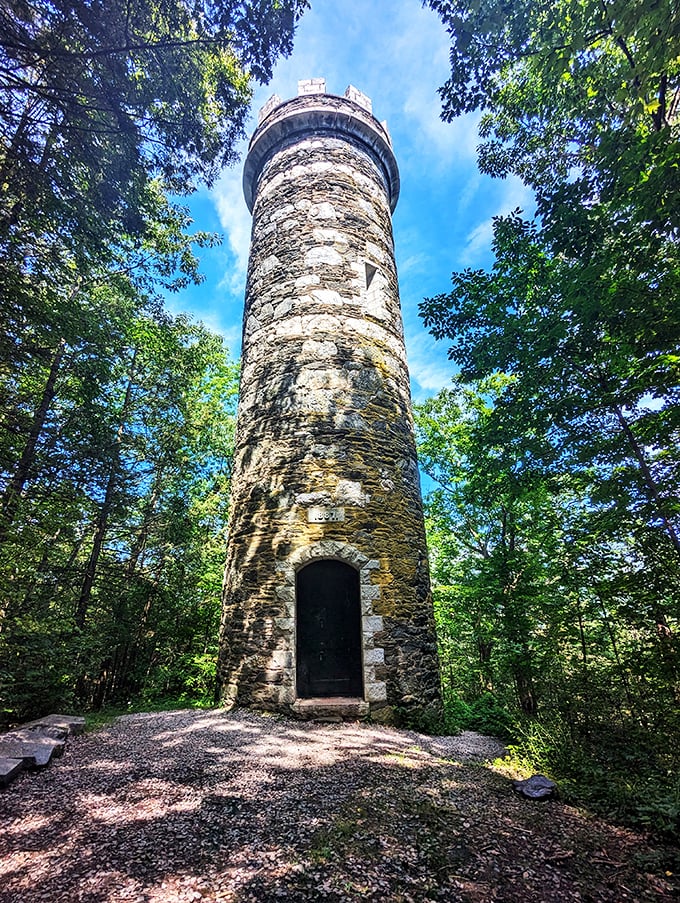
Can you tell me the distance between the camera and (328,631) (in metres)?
6.28

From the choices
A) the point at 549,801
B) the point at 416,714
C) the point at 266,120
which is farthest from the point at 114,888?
the point at 266,120

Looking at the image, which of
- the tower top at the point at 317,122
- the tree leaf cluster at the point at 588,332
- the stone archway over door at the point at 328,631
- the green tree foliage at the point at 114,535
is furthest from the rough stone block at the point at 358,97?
the stone archway over door at the point at 328,631

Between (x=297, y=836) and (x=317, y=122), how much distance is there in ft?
36.5

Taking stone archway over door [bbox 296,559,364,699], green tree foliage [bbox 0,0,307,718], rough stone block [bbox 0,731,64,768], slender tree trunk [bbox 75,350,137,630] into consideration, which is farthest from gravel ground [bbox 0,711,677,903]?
slender tree trunk [bbox 75,350,137,630]

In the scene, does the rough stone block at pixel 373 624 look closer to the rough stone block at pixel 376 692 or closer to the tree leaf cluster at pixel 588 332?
the rough stone block at pixel 376 692

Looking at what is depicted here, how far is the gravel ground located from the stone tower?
1.78 meters

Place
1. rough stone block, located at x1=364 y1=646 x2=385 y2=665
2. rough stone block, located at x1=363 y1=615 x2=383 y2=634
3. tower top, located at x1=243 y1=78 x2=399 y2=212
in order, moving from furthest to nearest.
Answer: tower top, located at x1=243 y1=78 x2=399 y2=212, rough stone block, located at x1=363 y1=615 x2=383 y2=634, rough stone block, located at x1=364 y1=646 x2=385 y2=665

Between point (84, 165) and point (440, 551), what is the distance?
13.3 m

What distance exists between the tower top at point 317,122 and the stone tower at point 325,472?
0.32 feet

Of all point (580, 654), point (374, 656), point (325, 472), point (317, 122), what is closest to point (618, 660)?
point (580, 654)

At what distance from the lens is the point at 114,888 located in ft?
6.20

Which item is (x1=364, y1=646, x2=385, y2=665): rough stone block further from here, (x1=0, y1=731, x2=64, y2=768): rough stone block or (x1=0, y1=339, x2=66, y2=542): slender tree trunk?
(x1=0, y1=339, x2=66, y2=542): slender tree trunk

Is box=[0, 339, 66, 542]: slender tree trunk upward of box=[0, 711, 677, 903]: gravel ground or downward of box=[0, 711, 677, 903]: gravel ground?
upward

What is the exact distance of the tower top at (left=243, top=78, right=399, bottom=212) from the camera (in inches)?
339
